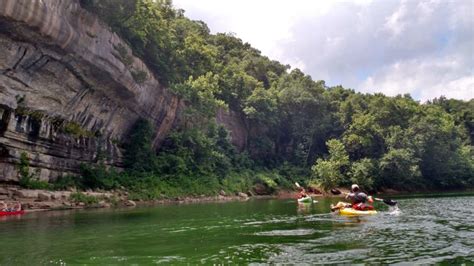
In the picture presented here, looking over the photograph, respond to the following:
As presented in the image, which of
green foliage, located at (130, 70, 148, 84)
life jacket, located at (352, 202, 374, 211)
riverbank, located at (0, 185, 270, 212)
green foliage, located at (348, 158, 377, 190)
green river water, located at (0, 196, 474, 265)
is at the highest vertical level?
green foliage, located at (130, 70, 148, 84)

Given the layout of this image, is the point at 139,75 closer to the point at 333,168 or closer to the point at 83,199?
the point at 83,199

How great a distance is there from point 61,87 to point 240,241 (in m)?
20.8

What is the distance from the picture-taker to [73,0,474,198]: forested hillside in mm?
38438

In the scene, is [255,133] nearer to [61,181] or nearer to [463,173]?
[463,173]

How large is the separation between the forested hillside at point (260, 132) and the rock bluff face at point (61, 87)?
5.16ft

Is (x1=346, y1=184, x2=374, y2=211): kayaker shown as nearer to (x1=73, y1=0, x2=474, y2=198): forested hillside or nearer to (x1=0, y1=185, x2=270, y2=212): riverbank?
(x1=0, y1=185, x2=270, y2=212): riverbank

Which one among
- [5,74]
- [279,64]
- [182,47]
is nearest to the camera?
[5,74]

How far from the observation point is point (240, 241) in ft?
41.7

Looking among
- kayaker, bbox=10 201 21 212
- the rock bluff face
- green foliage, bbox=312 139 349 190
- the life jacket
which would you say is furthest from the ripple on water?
green foliage, bbox=312 139 349 190

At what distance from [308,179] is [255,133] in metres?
10.3

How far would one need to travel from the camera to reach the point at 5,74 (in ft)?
80.4

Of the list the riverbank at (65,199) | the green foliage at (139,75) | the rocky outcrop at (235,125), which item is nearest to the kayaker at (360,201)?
the riverbank at (65,199)

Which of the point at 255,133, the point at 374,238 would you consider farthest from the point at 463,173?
the point at 374,238

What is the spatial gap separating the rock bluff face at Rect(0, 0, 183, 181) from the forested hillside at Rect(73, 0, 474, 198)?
1.57m
